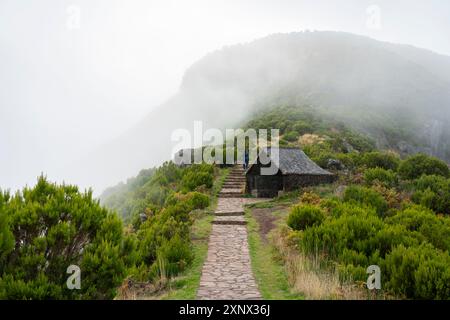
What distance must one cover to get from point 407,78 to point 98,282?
74062mm

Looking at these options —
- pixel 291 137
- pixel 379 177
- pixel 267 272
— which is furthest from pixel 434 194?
pixel 291 137

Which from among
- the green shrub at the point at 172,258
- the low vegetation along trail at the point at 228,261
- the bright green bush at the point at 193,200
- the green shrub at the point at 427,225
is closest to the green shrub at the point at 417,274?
the low vegetation along trail at the point at 228,261

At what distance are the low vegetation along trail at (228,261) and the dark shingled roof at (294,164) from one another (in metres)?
3.15

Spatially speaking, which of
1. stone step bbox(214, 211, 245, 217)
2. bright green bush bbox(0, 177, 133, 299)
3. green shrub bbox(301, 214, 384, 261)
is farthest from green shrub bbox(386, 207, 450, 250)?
bright green bush bbox(0, 177, 133, 299)

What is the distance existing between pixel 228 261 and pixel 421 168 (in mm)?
16737

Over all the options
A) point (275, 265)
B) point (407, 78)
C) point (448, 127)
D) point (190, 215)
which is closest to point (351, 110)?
point (448, 127)

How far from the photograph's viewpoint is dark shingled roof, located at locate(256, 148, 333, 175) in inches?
729

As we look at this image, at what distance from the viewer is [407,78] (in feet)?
229

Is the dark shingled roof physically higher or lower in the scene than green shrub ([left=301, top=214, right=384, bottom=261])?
higher

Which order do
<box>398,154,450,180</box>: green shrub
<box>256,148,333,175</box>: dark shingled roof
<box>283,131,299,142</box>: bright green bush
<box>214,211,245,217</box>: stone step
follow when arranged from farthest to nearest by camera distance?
<box>283,131,299,142</box>: bright green bush
<box>398,154,450,180</box>: green shrub
<box>256,148,333,175</box>: dark shingled roof
<box>214,211,245,217</box>: stone step

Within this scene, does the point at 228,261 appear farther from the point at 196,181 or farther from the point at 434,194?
the point at 196,181

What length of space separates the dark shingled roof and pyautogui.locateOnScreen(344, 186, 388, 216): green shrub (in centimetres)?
369

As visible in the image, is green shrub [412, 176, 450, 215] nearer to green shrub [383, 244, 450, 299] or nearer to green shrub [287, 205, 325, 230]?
green shrub [287, 205, 325, 230]
